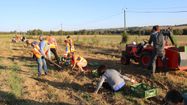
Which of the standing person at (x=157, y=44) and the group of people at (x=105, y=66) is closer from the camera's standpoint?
the group of people at (x=105, y=66)

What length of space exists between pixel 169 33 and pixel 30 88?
18.9 ft

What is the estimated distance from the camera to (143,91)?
10703mm

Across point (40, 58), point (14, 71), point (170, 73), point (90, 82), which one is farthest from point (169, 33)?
point (14, 71)

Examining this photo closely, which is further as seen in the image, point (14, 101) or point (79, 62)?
point (79, 62)

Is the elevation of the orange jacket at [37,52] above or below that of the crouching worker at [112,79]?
above

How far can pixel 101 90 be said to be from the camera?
37.5ft

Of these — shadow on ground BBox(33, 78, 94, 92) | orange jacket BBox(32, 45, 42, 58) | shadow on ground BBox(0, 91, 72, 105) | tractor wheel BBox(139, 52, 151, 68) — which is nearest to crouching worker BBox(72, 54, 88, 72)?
orange jacket BBox(32, 45, 42, 58)

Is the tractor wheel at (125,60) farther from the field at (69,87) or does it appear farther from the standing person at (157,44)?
the standing person at (157,44)

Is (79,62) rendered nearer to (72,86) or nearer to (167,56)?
(72,86)

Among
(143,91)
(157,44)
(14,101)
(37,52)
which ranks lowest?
(14,101)

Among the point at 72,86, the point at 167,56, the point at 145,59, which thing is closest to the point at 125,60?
the point at 145,59

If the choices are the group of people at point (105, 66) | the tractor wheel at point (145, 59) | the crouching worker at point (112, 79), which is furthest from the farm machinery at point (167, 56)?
the crouching worker at point (112, 79)

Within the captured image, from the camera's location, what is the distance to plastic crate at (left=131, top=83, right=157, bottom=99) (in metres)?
10.7

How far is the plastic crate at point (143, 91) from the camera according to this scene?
10672mm
